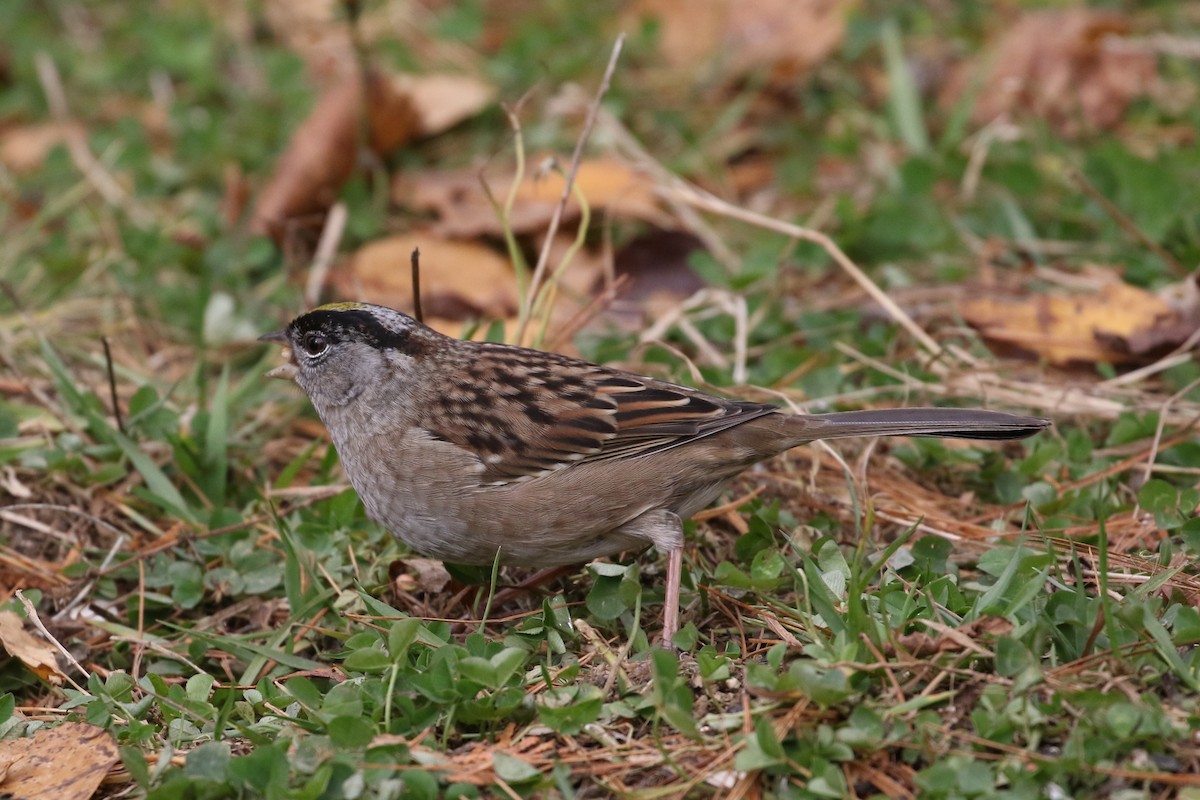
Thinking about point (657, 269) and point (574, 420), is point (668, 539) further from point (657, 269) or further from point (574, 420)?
point (657, 269)

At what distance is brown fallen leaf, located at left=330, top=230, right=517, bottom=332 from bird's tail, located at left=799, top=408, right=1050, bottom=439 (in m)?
2.01

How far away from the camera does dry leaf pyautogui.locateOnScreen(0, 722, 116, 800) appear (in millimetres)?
3180

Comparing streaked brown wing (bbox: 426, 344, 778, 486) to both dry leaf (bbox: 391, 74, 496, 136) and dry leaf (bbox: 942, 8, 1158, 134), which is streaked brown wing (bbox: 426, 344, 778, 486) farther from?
dry leaf (bbox: 942, 8, 1158, 134)

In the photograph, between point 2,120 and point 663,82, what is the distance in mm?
3680

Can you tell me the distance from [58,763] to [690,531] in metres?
1.88

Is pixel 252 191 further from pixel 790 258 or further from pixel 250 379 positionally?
pixel 790 258

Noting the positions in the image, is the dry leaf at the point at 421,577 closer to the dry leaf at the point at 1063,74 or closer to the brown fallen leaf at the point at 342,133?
the brown fallen leaf at the point at 342,133

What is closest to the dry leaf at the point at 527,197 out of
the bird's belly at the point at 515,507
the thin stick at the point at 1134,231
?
the thin stick at the point at 1134,231

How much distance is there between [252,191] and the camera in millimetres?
6645

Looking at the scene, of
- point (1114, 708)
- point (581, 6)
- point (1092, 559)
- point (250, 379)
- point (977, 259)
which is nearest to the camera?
point (1114, 708)

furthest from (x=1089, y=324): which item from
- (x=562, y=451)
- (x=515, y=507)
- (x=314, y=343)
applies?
(x=314, y=343)

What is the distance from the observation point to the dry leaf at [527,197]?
5988mm

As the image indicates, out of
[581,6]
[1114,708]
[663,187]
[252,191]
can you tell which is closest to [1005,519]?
[1114,708]

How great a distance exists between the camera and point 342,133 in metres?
6.54
